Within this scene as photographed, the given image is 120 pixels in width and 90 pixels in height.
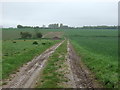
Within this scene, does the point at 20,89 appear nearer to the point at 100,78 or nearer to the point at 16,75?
the point at 16,75

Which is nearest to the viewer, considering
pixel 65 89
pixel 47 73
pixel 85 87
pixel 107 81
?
pixel 65 89

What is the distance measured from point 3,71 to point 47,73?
3.51 m

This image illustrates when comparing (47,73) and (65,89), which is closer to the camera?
(65,89)

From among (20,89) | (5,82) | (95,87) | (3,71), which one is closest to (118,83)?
(95,87)

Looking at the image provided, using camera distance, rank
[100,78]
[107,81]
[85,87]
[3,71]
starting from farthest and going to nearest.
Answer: [3,71]
[100,78]
[107,81]
[85,87]

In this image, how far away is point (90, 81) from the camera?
13.9 meters

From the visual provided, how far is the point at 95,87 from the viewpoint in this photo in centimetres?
1255

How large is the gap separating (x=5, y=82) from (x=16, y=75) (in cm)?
220

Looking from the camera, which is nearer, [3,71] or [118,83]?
[118,83]

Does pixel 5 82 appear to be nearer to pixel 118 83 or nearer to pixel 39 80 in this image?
pixel 39 80

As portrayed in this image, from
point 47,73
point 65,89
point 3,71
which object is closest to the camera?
point 65,89

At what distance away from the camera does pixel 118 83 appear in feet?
43.1

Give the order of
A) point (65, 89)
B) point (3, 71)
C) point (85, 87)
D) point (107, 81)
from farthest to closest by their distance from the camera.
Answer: point (3, 71), point (107, 81), point (85, 87), point (65, 89)

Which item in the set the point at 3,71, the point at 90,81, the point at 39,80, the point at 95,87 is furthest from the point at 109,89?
the point at 3,71
